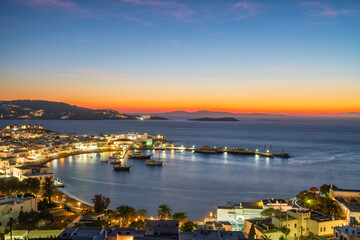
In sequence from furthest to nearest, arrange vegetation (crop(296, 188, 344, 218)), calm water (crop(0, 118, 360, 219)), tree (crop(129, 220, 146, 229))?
1. calm water (crop(0, 118, 360, 219))
2. vegetation (crop(296, 188, 344, 218))
3. tree (crop(129, 220, 146, 229))

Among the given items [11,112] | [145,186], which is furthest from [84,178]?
[11,112]

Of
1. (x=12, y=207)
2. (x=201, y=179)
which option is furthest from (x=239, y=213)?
(x=201, y=179)

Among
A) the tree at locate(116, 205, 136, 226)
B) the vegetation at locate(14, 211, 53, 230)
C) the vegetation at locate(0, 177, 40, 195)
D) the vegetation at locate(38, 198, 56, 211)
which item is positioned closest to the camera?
the vegetation at locate(14, 211, 53, 230)

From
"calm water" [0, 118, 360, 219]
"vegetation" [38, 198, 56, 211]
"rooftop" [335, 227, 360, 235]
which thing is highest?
"rooftop" [335, 227, 360, 235]

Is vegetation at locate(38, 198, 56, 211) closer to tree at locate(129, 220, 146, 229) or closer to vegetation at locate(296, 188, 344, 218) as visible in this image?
tree at locate(129, 220, 146, 229)

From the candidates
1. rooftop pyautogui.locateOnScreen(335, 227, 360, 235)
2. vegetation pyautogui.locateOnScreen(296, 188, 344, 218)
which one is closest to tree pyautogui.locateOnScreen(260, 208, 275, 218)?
vegetation pyautogui.locateOnScreen(296, 188, 344, 218)

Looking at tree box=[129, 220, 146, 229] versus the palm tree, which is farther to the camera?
the palm tree

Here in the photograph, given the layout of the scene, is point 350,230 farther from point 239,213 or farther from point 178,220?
point 178,220

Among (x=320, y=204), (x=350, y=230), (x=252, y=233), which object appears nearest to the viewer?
(x=350, y=230)

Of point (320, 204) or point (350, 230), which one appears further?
point (320, 204)

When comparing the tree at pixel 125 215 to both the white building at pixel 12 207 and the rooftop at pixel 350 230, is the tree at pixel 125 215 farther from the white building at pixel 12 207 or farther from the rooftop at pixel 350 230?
the rooftop at pixel 350 230

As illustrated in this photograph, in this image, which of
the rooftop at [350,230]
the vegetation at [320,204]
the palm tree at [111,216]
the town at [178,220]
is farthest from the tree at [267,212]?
the palm tree at [111,216]
